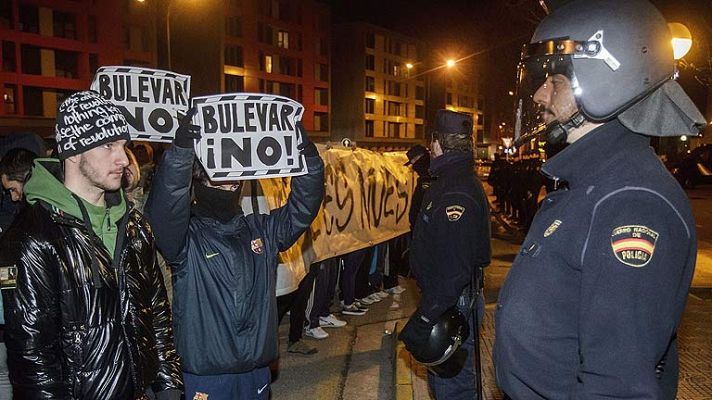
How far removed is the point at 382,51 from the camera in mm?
74188

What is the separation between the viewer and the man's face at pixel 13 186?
424 centimetres

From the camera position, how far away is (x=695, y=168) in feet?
114

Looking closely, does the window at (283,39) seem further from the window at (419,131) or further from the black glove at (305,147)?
the black glove at (305,147)

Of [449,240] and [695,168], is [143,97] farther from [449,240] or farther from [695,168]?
[695,168]

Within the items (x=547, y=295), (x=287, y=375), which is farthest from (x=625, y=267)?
(x=287, y=375)

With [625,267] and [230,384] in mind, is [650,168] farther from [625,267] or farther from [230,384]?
[230,384]

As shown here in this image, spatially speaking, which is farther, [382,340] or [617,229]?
[382,340]

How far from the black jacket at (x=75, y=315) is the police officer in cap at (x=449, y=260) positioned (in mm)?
1639

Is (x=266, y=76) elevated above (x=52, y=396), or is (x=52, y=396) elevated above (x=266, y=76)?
(x=266, y=76)

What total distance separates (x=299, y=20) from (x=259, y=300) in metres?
61.4

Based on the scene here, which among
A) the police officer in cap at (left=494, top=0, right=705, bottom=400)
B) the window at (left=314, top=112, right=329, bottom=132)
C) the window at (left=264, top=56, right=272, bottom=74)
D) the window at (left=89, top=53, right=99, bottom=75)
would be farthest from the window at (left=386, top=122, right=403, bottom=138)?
the police officer in cap at (left=494, top=0, right=705, bottom=400)

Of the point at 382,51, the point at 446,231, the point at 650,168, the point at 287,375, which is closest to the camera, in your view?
the point at 650,168

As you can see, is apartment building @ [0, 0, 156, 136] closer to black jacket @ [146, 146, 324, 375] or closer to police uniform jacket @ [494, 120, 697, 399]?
black jacket @ [146, 146, 324, 375]

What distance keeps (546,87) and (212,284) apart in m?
2.03
